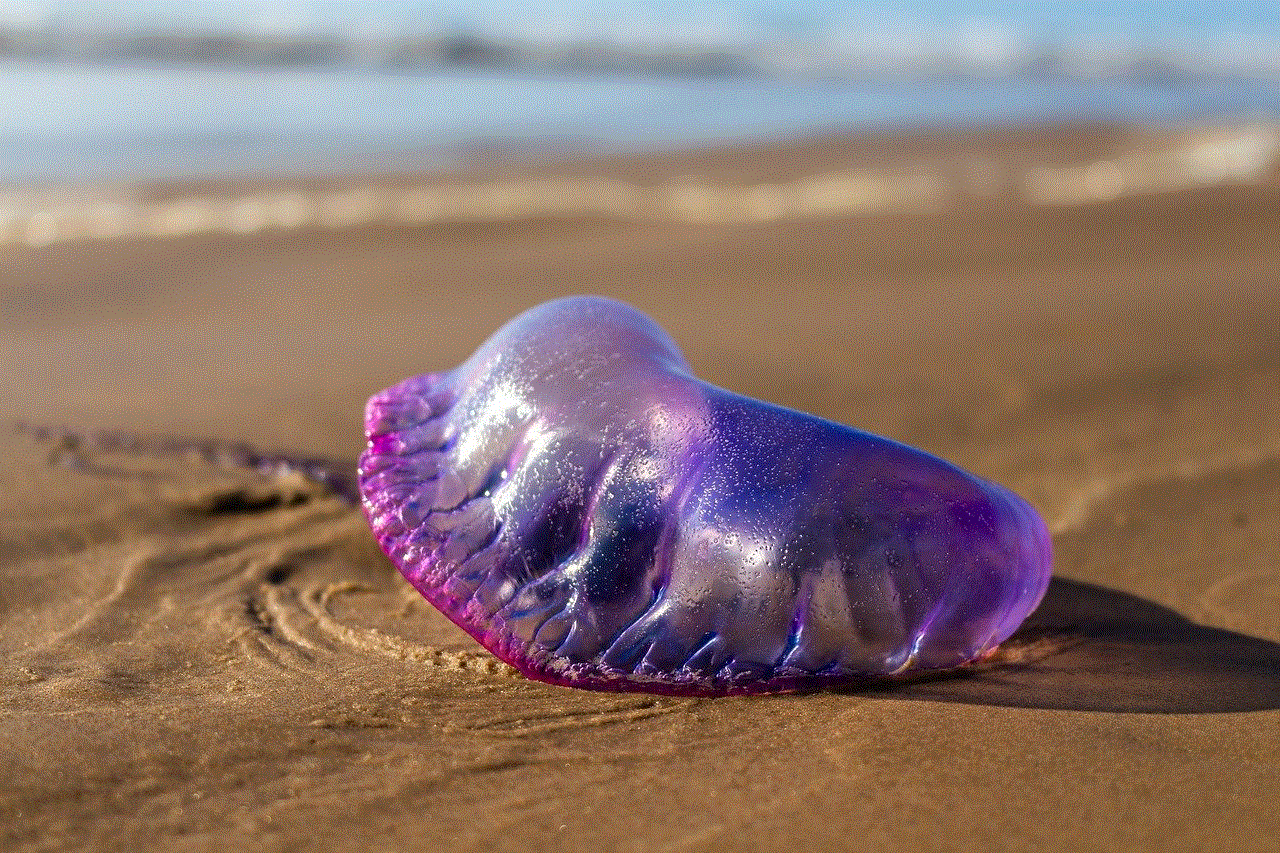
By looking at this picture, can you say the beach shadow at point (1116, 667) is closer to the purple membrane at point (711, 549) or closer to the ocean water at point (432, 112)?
the purple membrane at point (711, 549)

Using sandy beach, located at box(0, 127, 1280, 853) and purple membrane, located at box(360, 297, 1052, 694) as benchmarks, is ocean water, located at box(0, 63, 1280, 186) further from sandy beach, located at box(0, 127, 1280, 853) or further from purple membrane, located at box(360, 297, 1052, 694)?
purple membrane, located at box(360, 297, 1052, 694)

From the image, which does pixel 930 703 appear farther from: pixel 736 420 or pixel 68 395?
pixel 68 395

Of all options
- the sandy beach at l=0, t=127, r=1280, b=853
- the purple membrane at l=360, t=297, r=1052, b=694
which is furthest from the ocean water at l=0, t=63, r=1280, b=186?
the purple membrane at l=360, t=297, r=1052, b=694

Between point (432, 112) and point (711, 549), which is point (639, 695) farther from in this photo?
point (432, 112)

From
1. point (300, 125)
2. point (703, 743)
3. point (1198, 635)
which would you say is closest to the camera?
point (703, 743)

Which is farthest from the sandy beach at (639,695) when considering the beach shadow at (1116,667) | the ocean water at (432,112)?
the ocean water at (432,112)

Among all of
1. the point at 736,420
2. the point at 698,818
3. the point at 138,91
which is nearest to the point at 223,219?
the point at 736,420

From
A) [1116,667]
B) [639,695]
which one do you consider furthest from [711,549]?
[1116,667]
